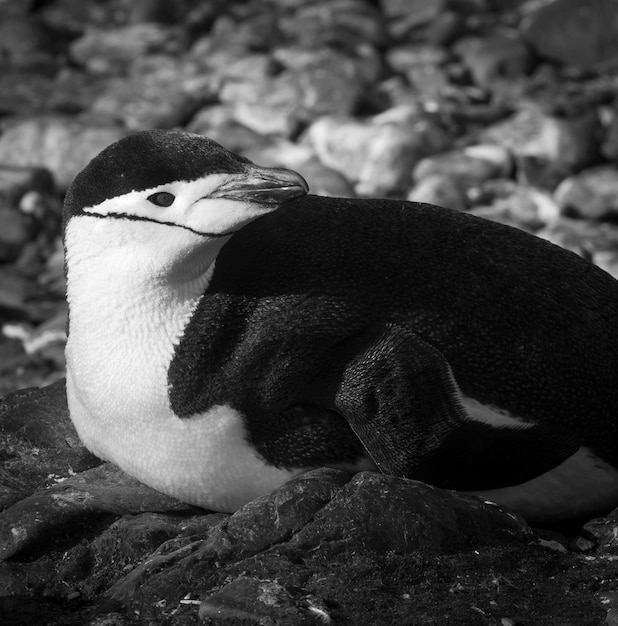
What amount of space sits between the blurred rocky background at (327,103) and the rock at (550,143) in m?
0.02

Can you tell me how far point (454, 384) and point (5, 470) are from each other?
1.77 metres

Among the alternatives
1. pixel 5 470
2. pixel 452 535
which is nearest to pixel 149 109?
pixel 5 470

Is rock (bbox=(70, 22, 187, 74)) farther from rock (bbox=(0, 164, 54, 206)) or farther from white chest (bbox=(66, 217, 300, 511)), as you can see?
white chest (bbox=(66, 217, 300, 511))

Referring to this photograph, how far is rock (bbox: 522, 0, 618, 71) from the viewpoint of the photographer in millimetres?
13508

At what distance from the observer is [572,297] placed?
449 cm

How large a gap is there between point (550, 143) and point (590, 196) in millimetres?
922

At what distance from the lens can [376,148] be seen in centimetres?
1140

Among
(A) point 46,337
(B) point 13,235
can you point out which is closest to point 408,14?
(B) point 13,235

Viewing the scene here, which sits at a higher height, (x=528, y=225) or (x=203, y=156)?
(x=203, y=156)

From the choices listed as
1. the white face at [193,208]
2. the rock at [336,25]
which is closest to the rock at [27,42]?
the rock at [336,25]

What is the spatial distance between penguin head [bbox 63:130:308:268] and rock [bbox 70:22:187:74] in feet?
33.8

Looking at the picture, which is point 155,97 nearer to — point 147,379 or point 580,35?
point 580,35

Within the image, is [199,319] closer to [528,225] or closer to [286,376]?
[286,376]

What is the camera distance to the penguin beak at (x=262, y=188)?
4031mm
